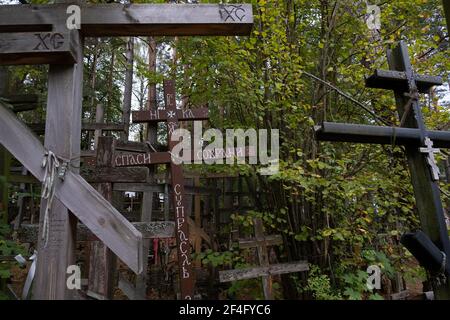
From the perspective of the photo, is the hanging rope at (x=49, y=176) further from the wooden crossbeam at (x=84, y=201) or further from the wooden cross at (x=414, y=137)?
the wooden cross at (x=414, y=137)

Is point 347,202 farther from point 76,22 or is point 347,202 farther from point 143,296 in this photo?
point 76,22

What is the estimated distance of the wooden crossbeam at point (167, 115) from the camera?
4.17 m

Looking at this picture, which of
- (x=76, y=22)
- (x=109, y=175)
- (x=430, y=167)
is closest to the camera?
(x=76, y=22)

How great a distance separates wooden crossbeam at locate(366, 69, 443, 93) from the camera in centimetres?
230

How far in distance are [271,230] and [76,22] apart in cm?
401

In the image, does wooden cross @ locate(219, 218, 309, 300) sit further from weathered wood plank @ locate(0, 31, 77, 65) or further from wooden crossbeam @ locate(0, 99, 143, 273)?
weathered wood plank @ locate(0, 31, 77, 65)

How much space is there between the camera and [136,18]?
212 cm

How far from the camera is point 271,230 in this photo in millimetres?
5016

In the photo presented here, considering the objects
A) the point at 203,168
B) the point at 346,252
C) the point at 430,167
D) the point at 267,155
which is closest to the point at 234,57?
the point at 267,155

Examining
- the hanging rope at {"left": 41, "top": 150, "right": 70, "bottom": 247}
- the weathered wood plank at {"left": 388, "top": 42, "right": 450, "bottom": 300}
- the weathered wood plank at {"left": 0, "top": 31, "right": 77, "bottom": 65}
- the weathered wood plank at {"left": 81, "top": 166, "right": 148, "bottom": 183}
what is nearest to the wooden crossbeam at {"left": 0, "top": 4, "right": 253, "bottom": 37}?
the weathered wood plank at {"left": 0, "top": 31, "right": 77, "bottom": 65}

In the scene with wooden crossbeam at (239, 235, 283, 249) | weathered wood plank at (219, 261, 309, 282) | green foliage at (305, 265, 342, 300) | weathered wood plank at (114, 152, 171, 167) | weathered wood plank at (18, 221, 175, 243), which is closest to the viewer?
weathered wood plank at (18, 221, 175, 243)

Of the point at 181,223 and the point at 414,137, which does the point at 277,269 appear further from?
the point at 414,137

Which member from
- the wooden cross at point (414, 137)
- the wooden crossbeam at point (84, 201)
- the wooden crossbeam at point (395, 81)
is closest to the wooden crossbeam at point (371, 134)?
the wooden cross at point (414, 137)

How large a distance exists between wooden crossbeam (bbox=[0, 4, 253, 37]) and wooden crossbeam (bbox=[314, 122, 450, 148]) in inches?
36.4
